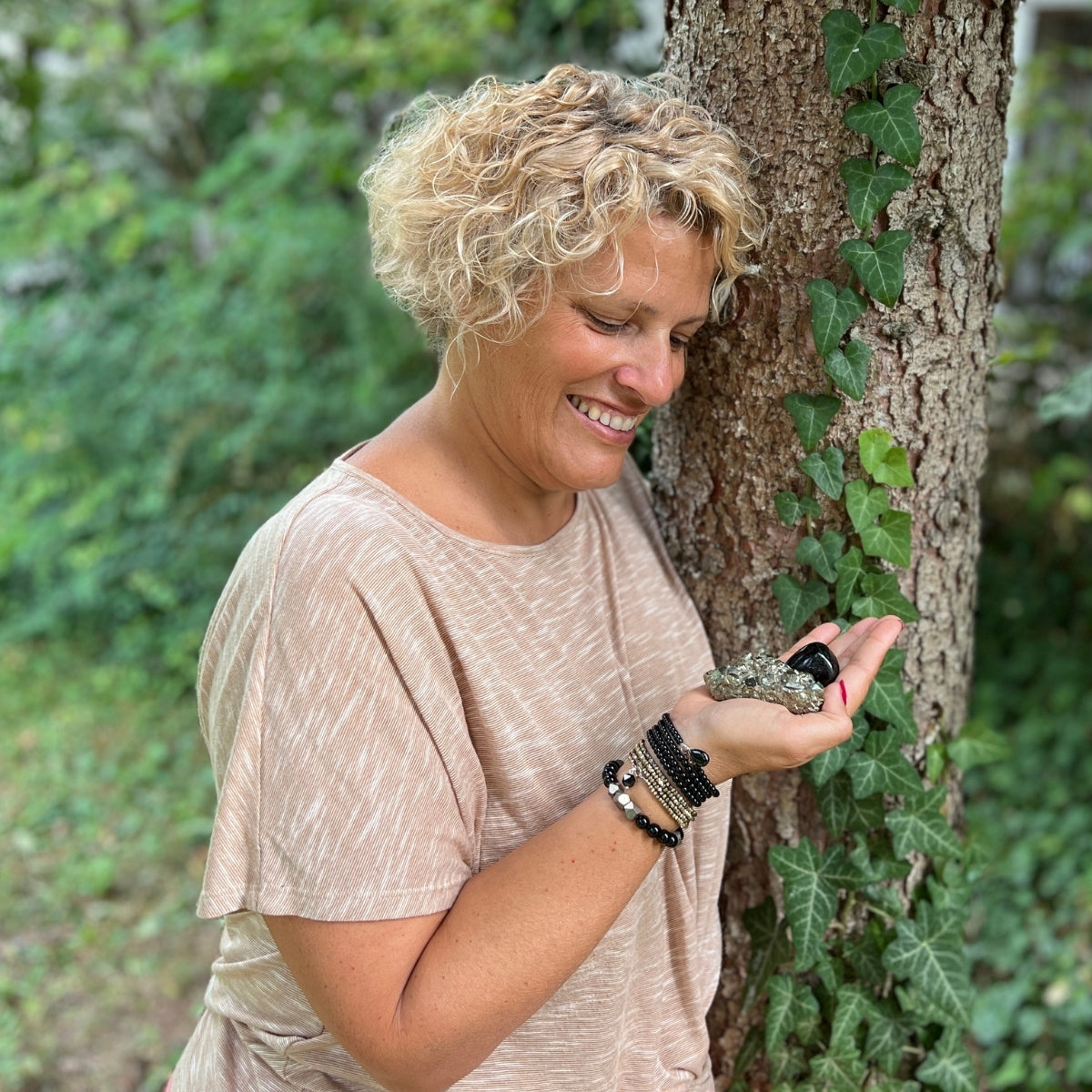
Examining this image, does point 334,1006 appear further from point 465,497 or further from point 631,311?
point 631,311

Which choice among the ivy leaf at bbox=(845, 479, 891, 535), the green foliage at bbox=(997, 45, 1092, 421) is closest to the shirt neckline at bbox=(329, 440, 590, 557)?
the ivy leaf at bbox=(845, 479, 891, 535)

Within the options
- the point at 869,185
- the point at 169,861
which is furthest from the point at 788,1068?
the point at 169,861

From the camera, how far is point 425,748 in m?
1.32

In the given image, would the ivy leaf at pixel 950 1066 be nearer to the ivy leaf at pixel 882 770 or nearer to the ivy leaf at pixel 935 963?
the ivy leaf at pixel 935 963

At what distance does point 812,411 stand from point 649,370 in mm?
285

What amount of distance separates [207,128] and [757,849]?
6393 millimetres

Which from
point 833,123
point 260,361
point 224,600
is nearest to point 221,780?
point 224,600

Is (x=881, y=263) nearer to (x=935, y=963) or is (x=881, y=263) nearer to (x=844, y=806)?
(x=844, y=806)

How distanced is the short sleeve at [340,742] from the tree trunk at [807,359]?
57 cm

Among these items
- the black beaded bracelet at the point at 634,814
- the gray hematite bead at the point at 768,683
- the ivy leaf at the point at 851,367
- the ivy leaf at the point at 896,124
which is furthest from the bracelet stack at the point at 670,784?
the ivy leaf at the point at 896,124

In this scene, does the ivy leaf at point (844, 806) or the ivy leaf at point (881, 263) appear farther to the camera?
the ivy leaf at point (844, 806)

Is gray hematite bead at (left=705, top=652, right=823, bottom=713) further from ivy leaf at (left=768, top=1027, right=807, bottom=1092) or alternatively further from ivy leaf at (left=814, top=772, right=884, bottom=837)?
ivy leaf at (left=768, top=1027, right=807, bottom=1092)

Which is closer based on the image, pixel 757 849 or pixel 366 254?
pixel 757 849

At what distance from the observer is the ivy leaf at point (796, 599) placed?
164 cm
